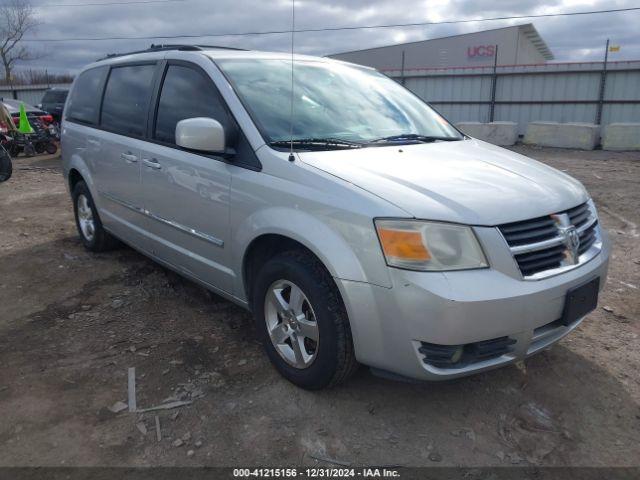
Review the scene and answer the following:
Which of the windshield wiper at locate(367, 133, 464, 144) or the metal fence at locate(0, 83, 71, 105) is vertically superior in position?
the metal fence at locate(0, 83, 71, 105)

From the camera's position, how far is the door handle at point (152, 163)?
3.77 meters

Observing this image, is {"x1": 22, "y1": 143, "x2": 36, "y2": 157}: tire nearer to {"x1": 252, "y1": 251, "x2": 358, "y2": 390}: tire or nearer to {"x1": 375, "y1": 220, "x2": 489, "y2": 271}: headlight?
{"x1": 252, "y1": 251, "x2": 358, "y2": 390}: tire

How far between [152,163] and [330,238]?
1859 millimetres

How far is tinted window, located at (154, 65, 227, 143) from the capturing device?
11.0 ft

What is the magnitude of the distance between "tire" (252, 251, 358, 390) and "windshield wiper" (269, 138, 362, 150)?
24.5 inches

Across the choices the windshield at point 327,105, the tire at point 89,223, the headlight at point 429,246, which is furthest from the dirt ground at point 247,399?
the windshield at point 327,105

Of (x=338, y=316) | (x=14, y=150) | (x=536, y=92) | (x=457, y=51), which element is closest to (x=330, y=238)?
(x=338, y=316)

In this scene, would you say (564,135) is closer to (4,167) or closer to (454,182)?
(4,167)

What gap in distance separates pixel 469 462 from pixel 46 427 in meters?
2.06

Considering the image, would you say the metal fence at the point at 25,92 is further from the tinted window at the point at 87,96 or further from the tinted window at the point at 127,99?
the tinted window at the point at 127,99

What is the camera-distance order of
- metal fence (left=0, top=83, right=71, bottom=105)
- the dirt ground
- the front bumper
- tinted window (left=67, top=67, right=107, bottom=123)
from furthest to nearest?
metal fence (left=0, top=83, right=71, bottom=105), tinted window (left=67, top=67, right=107, bottom=123), the dirt ground, the front bumper

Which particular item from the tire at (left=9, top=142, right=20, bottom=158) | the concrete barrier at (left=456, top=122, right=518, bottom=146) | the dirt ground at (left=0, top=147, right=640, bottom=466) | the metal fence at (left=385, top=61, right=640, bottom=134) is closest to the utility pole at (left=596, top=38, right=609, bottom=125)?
the metal fence at (left=385, top=61, right=640, bottom=134)

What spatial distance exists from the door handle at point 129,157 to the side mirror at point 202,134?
122cm

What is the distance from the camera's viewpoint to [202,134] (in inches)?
117
